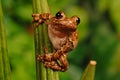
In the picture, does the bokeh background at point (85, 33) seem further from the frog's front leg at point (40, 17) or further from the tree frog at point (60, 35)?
Answer: the frog's front leg at point (40, 17)

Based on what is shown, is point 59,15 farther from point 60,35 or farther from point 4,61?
point 4,61

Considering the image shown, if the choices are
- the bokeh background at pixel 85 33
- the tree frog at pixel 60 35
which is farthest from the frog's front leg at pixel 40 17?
the bokeh background at pixel 85 33

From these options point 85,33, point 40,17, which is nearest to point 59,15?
point 40,17

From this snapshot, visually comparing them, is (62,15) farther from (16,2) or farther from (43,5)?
(16,2)

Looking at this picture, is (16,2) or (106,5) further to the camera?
(106,5)

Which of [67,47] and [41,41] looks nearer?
[41,41]

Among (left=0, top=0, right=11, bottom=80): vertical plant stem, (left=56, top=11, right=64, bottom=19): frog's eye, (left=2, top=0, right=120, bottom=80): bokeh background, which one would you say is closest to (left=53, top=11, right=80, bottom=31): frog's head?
(left=56, top=11, right=64, bottom=19): frog's eye

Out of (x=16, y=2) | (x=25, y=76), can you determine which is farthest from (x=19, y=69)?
(x=16, y=2)
